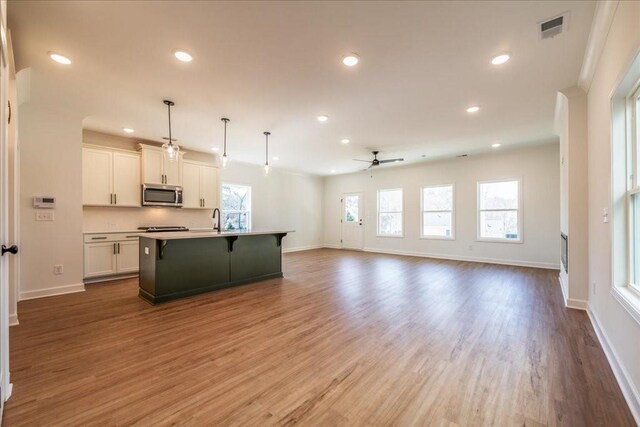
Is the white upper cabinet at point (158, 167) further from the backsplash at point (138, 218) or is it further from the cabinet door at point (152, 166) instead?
the backsplash at point (138, 218)

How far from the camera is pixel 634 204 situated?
2.05m

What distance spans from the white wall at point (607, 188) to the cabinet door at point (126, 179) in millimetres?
6749

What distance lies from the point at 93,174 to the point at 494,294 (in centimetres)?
703

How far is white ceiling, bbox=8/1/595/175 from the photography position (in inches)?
84.7

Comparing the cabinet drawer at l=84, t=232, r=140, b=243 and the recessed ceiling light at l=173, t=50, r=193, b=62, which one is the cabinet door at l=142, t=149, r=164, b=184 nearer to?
the cabinet drawer at l=84, t=232, r=140, b=243

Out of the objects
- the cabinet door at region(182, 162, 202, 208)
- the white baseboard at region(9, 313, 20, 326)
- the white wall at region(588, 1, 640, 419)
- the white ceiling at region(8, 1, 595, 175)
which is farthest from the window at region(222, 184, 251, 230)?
the white wall at region(588, 1, 640, 419)

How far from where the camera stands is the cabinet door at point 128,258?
5086mm

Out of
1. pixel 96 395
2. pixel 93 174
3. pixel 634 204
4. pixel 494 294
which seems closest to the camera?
pixel 96 395

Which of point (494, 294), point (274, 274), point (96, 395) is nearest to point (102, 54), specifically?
point (96, 395)

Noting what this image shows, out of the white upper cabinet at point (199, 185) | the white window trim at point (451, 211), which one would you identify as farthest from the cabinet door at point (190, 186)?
the white window trim at point (451, 211)

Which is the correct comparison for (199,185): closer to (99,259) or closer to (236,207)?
(236,207)

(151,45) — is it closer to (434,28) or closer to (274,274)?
(434,28)

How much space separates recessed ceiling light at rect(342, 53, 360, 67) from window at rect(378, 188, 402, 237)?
6.05 metres

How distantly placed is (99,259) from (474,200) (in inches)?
324
